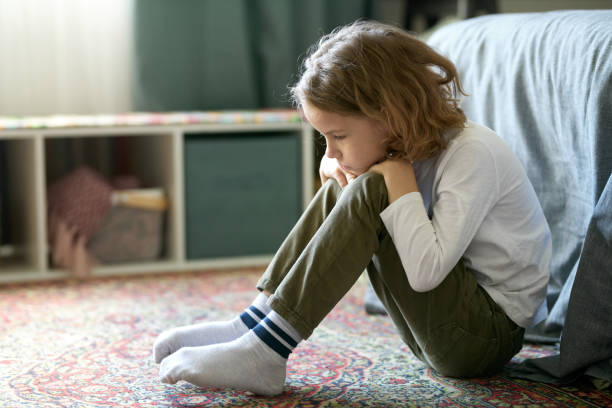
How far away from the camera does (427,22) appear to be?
2.80 meters

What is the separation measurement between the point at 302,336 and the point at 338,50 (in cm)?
41

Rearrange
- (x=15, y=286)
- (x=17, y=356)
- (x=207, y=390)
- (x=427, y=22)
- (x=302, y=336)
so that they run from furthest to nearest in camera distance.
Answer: (x=427, y=22) → (x=15, y=286) → (x=17, y=356) → (x=207, y=390) → (x=302, y=336)

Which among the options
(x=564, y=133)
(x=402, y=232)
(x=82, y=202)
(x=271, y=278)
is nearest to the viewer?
(x=402, y=232)

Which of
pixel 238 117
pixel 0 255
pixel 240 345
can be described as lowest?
pixel 0 255

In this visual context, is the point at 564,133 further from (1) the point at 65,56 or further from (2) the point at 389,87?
(1) the point at 65,56

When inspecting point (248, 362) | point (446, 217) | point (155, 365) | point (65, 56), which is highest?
point (65, 56)

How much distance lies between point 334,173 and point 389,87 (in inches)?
8.1

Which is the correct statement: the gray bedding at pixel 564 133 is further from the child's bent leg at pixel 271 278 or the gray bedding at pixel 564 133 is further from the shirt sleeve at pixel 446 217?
the child's bent leg at pixel 271 278

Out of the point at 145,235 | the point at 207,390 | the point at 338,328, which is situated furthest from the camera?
the point at 145,235

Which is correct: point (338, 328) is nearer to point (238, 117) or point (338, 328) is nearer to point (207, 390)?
point (207, 390)

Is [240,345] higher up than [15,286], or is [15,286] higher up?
[240,345]

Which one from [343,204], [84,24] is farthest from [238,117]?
[343,204]

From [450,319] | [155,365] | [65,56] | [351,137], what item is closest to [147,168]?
[65,56]

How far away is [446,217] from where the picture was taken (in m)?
1.13
